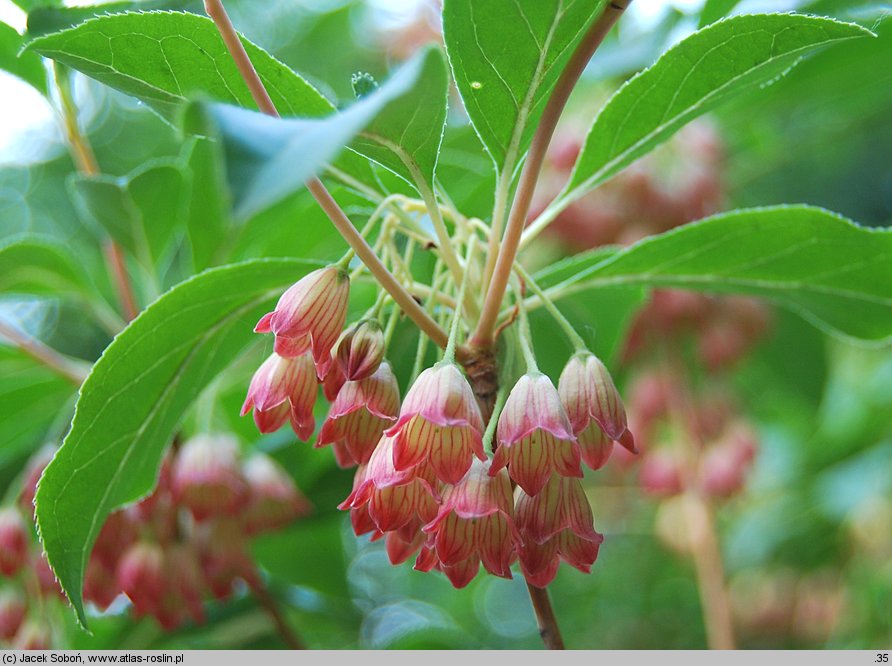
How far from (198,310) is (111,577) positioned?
609mm

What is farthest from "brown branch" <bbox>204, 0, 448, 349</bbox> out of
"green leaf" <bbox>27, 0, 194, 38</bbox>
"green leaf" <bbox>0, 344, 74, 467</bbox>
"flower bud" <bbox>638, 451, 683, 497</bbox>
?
"flower bud" <bbox>638, 451, 683, 497</bbox>

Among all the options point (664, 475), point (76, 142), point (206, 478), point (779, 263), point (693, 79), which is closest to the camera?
point (693, 79)

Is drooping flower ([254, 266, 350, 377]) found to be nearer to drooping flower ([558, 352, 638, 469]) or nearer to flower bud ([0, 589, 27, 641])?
drooping flower ([558, 352, 638, 469])

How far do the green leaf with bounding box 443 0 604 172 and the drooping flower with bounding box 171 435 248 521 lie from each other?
706 mm

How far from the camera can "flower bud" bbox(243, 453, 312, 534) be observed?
1.51 meters

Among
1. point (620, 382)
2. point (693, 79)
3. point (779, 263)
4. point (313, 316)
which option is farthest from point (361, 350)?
point (620, 382)

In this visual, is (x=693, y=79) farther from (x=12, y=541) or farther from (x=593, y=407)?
(x=12, y=541)

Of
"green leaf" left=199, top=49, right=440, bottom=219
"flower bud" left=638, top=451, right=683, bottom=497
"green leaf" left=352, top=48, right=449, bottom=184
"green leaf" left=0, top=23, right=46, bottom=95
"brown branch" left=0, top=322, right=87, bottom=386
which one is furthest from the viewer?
"flower bud" left=638, top=451, right=683, bottom=497

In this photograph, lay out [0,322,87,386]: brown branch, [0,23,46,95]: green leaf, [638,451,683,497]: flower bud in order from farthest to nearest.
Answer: [638,451,683,497]: flower bud → [0,322,87,386]: brown branch → [0,23,46,95]: green leaf

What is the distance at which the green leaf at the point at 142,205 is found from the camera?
1486mm

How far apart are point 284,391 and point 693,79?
1.89ft

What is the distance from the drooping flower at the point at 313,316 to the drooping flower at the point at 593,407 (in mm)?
243

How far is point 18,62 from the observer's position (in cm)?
154

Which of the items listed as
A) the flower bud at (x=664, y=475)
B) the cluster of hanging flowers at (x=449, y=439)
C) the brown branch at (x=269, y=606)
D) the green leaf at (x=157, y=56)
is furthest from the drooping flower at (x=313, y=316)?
the flower bud at (x=664, y=475)
